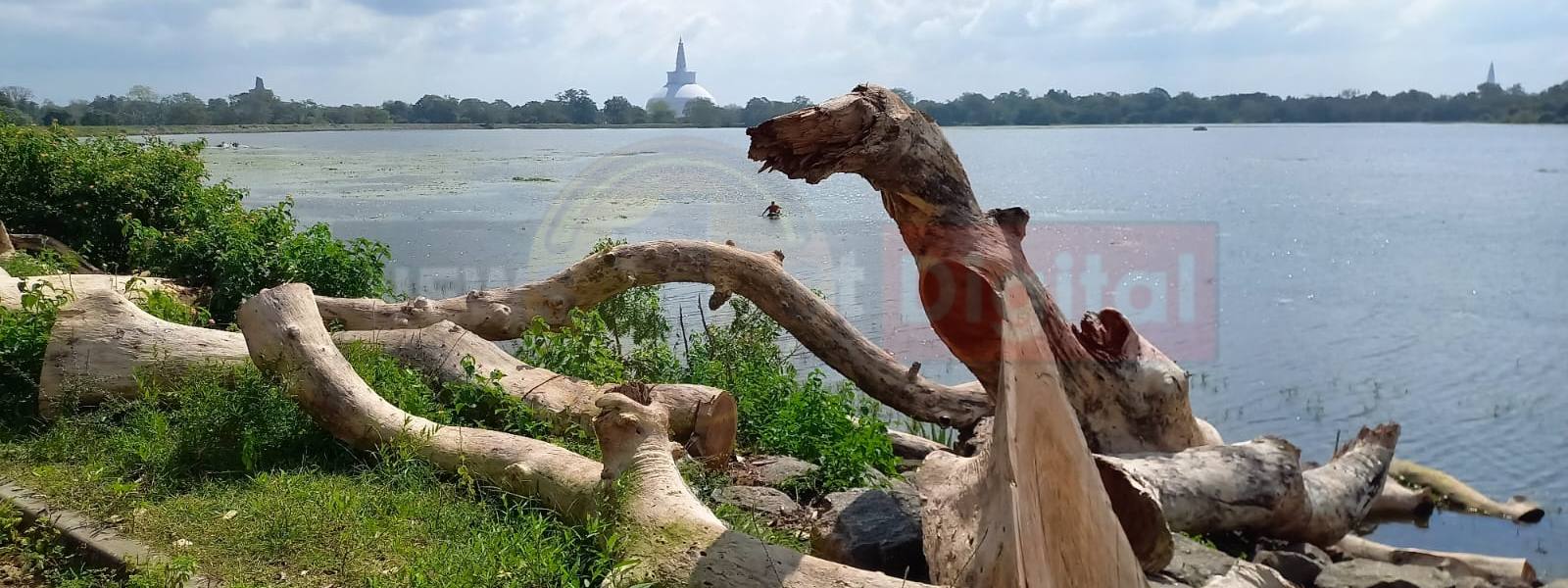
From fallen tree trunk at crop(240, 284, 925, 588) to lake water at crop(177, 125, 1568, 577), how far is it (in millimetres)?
1450

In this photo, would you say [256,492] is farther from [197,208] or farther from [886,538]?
[197,208]

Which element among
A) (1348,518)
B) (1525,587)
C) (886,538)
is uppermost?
(886,538)

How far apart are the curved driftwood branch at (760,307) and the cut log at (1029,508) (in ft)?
11.4

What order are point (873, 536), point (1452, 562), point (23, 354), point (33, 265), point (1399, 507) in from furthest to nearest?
point (1399, 507), point (33, 265), point (1452, 562), point (23, 354), point (873, 536)

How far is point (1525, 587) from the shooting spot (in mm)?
7543

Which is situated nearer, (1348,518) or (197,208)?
(1348,518)

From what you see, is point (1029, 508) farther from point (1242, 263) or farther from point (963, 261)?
point (1242, 263)

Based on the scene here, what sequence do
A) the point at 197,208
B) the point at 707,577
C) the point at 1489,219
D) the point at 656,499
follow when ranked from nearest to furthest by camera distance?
the point at 707,577, the point at 656,499, the point at 197,208, the point at 1489,219

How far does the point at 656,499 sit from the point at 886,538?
1027 millimetres

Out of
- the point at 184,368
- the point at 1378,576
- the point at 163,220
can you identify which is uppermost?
the point at 163,220

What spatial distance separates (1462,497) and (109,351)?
9.80 metres

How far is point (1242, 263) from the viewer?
67.8ft

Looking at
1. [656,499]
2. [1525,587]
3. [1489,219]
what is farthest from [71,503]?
[1489,219]

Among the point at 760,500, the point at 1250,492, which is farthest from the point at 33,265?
the point at 1250,492
